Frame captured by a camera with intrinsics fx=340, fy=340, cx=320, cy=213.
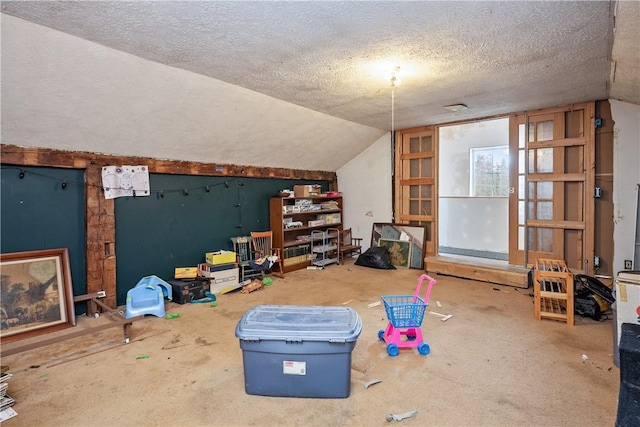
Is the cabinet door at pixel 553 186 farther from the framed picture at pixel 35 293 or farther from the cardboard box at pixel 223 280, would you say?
the framed picture at pixel 35 293

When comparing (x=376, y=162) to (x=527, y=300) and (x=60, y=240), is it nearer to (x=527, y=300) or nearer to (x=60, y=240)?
(x=527, y=300)

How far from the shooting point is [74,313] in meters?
3.54

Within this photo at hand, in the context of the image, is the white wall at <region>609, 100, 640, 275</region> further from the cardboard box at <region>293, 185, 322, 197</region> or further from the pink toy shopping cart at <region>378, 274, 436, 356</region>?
the cardboard box at <region>293, 185, 322, 197</region>

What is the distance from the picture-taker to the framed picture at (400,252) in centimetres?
604

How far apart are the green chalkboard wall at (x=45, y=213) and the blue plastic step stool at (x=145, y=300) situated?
0.59m

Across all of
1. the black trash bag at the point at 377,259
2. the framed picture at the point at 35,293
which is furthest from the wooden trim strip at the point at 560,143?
the framed picture at the point at 35,293

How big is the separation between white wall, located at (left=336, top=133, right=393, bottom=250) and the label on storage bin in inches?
184

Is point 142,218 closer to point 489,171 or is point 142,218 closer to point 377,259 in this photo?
point 377,259

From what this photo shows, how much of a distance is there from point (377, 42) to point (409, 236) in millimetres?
4074

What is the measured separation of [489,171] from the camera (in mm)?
6816

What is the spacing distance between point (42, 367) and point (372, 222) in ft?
17.3

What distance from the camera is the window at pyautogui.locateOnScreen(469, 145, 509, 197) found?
6602 mm

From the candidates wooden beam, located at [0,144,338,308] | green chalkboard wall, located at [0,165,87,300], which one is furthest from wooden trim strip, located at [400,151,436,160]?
green chalkboard wall, located at [0,165,87,300]

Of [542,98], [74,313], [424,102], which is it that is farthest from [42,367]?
[542,98]
